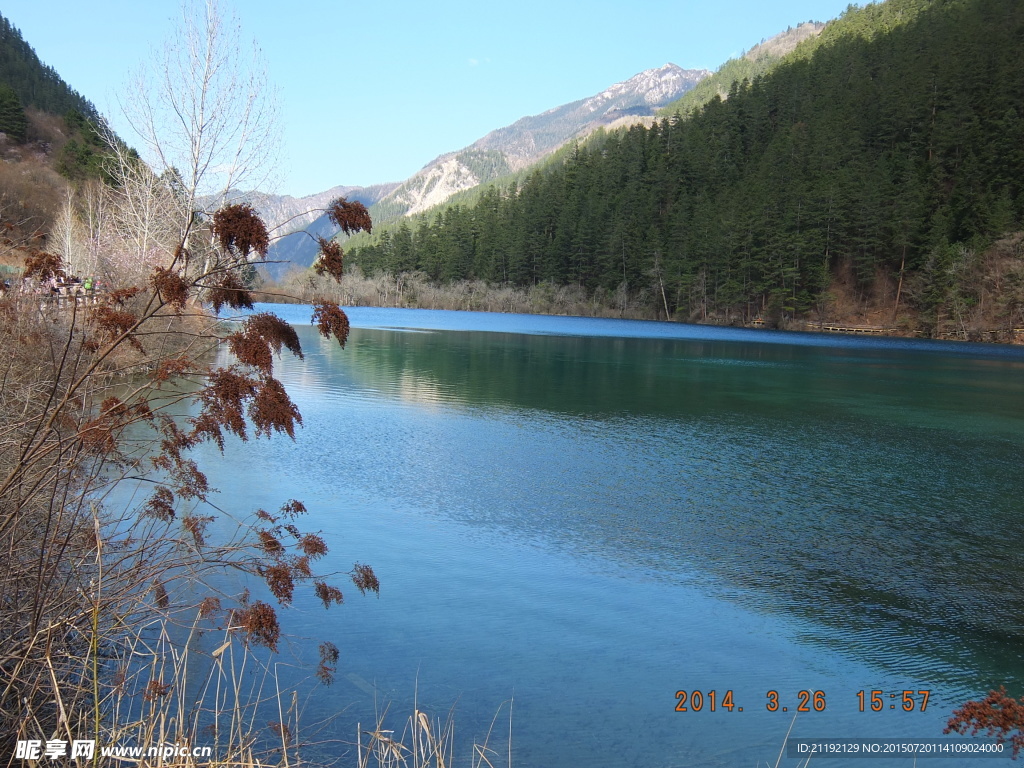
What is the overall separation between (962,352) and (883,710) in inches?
1973

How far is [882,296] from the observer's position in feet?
236

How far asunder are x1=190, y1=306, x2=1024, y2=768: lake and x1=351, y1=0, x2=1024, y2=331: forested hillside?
52205mm

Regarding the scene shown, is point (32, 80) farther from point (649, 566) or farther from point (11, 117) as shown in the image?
point (649, 566)

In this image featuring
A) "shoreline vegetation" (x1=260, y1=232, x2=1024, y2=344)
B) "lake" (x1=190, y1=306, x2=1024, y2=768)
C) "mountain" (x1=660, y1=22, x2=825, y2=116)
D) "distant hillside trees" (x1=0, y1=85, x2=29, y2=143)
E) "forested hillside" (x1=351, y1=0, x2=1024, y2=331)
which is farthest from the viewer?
"mountain" (x1=660, y1=22, x2=825, y2=116)

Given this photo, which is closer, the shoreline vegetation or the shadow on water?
the shadow on water

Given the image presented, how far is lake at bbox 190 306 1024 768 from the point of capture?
6.05 meters

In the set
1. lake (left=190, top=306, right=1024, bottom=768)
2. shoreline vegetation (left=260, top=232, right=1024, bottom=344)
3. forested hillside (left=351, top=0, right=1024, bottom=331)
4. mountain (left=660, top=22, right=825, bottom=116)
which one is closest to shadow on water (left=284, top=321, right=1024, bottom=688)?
lake (left=190, top=306, right=1024, bottom=768)

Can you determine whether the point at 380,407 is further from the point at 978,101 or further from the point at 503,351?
the point at 978,101

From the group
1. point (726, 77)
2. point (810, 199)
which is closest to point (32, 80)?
A: point (810, 199)

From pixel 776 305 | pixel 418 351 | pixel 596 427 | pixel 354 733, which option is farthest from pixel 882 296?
pixel 354 733

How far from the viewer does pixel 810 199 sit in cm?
→ 7775

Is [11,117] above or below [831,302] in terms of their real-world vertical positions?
above

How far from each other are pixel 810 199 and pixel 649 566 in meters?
77.0

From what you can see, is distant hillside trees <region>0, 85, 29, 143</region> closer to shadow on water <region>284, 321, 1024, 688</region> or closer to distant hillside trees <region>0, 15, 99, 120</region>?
distant hillside trees <region>0, 15, 99, 120</region>
